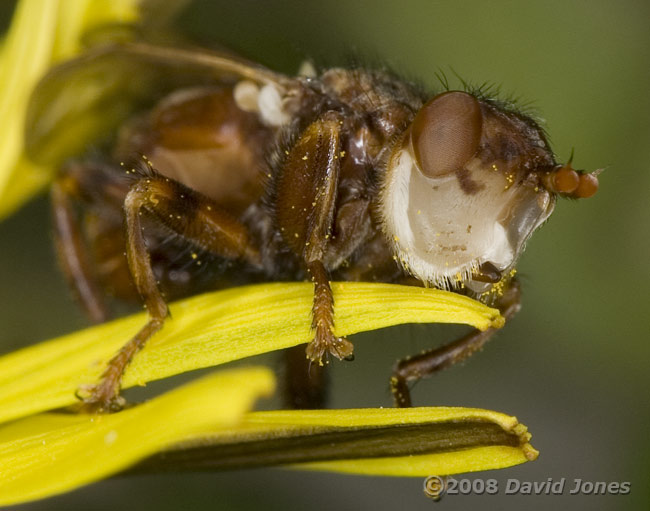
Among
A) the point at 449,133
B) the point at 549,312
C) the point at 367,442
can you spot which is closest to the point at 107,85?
the point at 449,133

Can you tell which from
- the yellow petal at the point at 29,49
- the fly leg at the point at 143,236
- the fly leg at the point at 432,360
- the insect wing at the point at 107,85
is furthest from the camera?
the yellow petal at the point at 29,49

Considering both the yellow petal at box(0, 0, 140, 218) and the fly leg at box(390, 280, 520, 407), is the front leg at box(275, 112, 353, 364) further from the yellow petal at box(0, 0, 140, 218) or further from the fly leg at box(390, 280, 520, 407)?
the yellow petal at box(0, 0, 140, 218)

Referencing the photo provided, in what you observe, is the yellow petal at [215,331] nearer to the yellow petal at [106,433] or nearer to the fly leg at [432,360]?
the yellow petal at [106,433]

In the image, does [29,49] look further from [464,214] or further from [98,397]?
[464,214]

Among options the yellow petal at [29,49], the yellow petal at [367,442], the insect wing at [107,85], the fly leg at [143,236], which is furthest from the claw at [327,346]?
the yellow petal at [29,49]

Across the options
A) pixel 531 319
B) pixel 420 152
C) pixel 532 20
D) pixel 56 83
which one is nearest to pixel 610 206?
pixel 531 319
